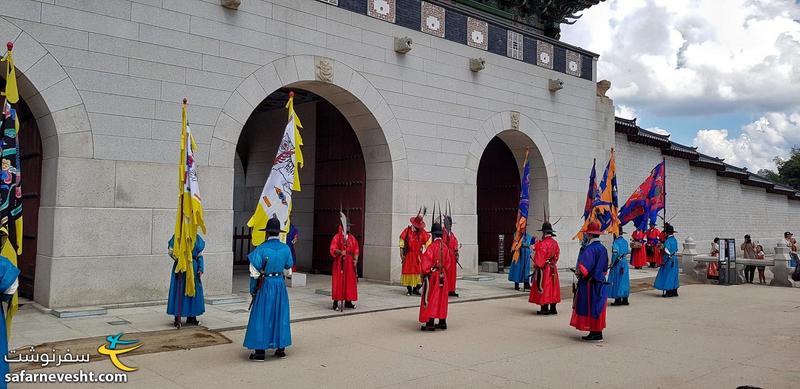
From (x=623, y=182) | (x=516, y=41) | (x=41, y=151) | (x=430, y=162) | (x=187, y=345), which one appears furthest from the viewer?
(x=623, y=182)

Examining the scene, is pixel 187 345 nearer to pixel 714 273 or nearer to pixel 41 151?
pixel 41 151

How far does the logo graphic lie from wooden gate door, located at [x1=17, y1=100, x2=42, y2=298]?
11.8 ft

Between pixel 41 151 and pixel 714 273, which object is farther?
pixel 714 273

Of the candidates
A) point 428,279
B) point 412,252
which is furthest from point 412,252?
point 428,279

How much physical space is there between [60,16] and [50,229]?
3256 mm

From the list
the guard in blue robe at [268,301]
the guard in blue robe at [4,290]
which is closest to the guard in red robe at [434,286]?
the guard in blue robe at [268,301]

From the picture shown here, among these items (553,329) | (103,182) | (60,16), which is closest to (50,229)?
(103,182)

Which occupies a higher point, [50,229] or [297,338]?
[50,229]

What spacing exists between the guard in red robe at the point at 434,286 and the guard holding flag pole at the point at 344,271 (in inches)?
64.6

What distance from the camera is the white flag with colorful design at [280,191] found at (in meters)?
7.62

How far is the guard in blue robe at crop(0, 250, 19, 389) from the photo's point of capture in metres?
4.96

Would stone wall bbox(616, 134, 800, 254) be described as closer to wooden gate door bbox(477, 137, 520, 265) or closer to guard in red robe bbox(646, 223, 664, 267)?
guard in red robe bbox(646, 223, 664, 267)

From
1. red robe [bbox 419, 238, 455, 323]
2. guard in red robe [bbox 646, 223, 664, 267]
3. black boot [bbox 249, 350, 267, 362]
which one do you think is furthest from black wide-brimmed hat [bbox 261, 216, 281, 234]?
guard in red robe [bbox 646, 223, 664, 267]

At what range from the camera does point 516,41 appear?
54.4 feet
